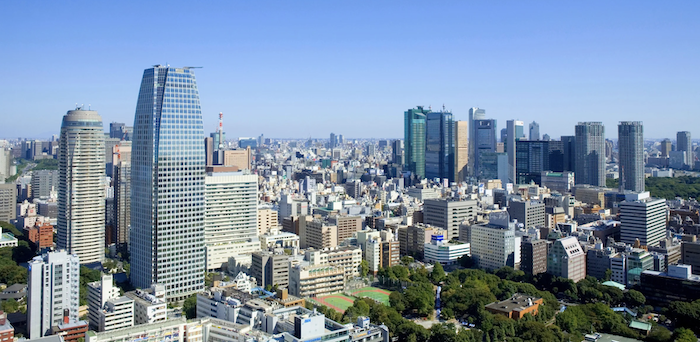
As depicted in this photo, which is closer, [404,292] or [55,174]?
[404,292]

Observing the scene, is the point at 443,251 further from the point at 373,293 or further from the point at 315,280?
the point at 315,280

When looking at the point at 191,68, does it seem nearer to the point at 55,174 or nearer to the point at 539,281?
the point at 539,281

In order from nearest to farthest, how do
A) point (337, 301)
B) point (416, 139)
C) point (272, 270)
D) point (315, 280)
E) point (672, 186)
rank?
point (337, 301)
point (315, 280)
point (272, 270)
point (672, 186)
point (416, 139)

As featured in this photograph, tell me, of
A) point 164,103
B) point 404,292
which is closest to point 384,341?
point 404,292

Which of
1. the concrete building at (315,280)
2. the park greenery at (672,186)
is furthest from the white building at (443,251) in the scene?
the park greenery at (672,186)

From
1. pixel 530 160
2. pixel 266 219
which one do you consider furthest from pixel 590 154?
pixel 266 219
